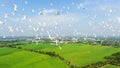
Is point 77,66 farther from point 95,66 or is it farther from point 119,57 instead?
point 119,57

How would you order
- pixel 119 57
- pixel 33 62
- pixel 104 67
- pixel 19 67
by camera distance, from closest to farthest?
pixel 19 67 → pixel 104 67 → pixel 33 62 → pixel 119 57

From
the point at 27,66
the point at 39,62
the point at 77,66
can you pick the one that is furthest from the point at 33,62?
the point at 77,66

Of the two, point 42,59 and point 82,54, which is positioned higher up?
point 82,54

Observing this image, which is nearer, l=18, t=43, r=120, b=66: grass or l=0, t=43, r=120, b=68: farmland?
l=0, t=43, r=120, b=68: farmland

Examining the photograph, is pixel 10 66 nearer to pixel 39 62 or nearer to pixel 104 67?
pixel 39 62

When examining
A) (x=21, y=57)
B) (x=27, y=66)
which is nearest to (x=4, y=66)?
(x=27, y=66)

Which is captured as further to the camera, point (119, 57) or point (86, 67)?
point (119, 57)

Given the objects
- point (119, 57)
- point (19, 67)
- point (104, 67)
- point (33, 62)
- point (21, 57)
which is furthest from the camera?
point (119, 57)

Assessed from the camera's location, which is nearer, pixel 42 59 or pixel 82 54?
pixel 42 59

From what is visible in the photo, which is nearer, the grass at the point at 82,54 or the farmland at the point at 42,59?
the farmland at the point at 42,59
